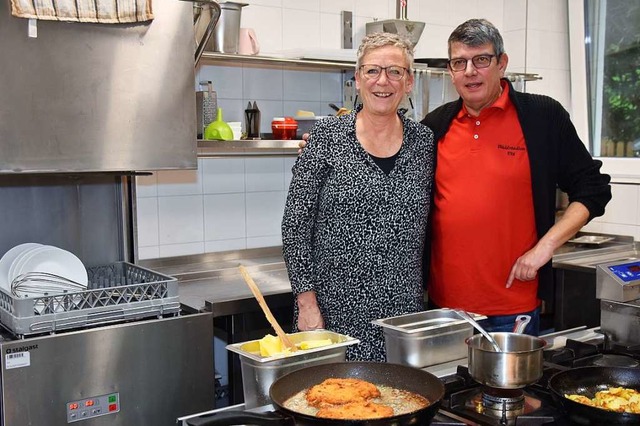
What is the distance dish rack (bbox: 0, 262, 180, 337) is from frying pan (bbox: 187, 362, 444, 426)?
1.02 metres

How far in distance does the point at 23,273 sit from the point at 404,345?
1.34 metres

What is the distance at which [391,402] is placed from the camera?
52.7 inches

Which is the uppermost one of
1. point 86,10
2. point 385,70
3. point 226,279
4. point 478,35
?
point 86,10

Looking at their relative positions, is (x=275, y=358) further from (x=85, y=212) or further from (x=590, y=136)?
(x=590, y=136)

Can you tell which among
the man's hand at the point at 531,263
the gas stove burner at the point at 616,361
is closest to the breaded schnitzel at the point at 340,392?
the gas stove burner at the point at 616,361

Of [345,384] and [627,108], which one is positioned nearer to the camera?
[345,384]

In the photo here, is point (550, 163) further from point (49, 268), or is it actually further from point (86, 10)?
point (49, 268)

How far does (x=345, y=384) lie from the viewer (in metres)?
1.35

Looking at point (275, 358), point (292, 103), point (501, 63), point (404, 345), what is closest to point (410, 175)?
point (501, 63)

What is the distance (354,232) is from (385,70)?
0.46 meters

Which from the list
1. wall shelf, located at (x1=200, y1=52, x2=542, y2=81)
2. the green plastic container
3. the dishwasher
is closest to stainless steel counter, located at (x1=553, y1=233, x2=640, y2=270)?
wall shelf, located at (x1=200, y1=52, x2=542, y2=81)

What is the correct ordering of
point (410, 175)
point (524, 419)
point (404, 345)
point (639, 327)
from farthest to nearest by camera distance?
point (410, 175) < point (639, 327) < point (404, 345) < point (524, 419)

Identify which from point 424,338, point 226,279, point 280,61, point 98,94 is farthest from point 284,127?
point 424,338

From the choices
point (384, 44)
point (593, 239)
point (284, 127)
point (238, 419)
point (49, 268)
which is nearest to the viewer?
point (238, 419)
